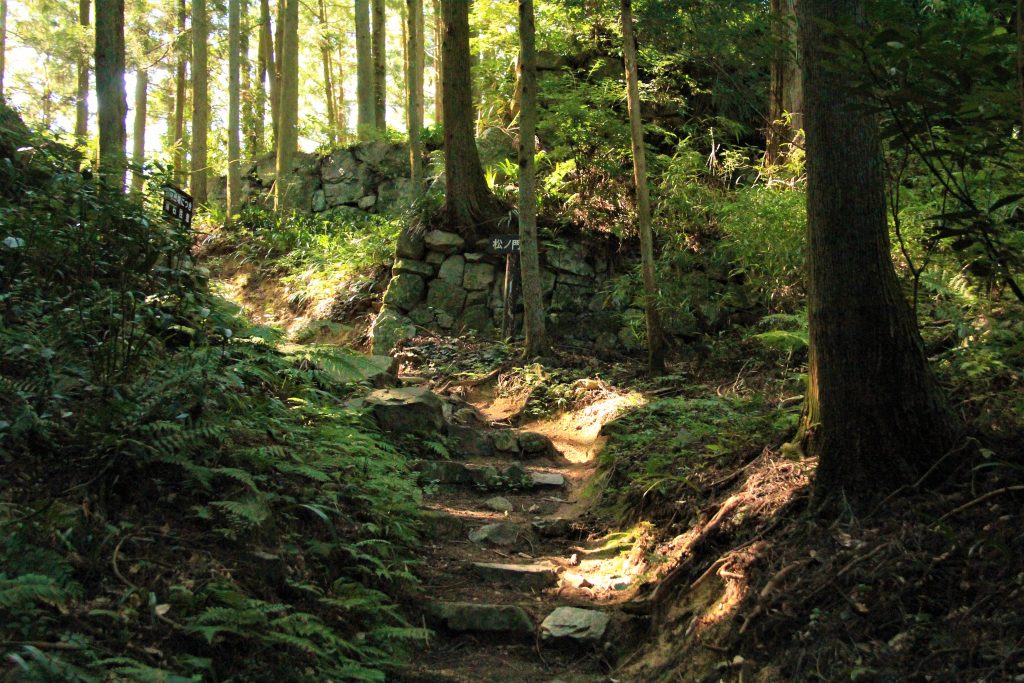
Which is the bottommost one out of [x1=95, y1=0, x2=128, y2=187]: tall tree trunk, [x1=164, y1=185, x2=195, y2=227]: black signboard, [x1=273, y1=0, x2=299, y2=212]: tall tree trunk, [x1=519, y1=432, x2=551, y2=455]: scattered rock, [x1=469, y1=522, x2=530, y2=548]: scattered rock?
[x1=469, y1=522, x2=530, y2=548]: scattered rock

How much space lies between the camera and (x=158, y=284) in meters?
5.20

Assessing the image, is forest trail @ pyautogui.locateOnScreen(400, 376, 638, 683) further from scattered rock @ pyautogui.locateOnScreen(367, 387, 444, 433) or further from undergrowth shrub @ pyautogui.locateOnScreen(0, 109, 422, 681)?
scattered rock @ pyautogui.locateOnScreen(367, 387, 444, 433)

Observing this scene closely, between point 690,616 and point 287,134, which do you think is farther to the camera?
point 287,134

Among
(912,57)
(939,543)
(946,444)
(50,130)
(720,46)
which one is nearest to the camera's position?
(912,57)

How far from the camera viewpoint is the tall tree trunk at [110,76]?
25.2 feet

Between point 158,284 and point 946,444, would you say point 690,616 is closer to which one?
point 946,444

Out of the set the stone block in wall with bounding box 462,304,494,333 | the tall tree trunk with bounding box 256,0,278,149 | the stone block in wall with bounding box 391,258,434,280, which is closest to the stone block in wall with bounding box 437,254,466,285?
the stone block in wall with bounding box 391,258,434,280

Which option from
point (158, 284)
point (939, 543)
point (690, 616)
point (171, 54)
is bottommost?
point (690, 616)

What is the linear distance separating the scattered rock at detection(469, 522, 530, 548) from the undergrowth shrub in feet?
2.70

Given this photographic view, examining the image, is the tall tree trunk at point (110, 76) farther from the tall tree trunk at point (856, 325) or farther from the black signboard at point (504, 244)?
the tall tree trunk at point (856, 325)

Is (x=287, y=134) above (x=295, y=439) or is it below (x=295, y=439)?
above

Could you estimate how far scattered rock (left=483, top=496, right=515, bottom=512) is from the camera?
6.96m

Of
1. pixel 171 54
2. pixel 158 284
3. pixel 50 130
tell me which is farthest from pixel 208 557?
pixel 171 54

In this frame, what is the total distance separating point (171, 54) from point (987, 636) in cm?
2443
